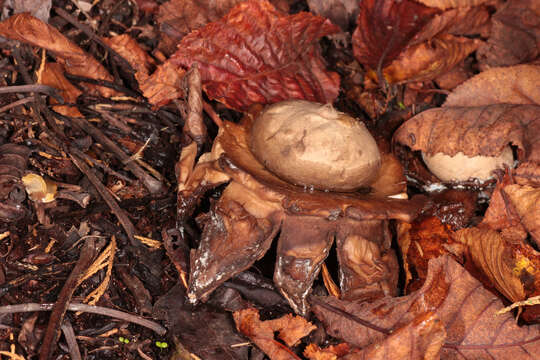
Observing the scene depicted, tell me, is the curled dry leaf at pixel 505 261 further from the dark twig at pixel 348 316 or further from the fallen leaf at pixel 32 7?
the fallen leaf at pixel 32 7

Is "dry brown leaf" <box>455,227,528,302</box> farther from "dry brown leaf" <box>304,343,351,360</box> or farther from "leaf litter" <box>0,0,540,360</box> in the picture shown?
"dry brown leaf" <box>304,343,351,360</box>

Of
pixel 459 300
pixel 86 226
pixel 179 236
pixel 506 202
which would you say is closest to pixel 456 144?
pixel 506 202

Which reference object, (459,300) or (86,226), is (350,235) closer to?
(459,300)

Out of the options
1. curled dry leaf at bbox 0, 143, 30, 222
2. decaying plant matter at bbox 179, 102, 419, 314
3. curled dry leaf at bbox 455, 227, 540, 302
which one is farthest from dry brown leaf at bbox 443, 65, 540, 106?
curled dry leaf at bbox 0, 143, 30, 222

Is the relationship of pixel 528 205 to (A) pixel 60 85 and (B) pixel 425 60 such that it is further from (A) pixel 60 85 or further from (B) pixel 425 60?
(A) pixel 60 85

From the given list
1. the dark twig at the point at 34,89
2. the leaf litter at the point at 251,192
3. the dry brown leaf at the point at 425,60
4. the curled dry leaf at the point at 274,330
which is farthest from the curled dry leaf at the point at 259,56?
the curled dry leaf at the point at 274,330

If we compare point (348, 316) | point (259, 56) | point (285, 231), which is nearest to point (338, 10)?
point (259, 56)

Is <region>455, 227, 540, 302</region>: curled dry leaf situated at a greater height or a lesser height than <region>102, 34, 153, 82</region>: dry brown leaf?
lesser
